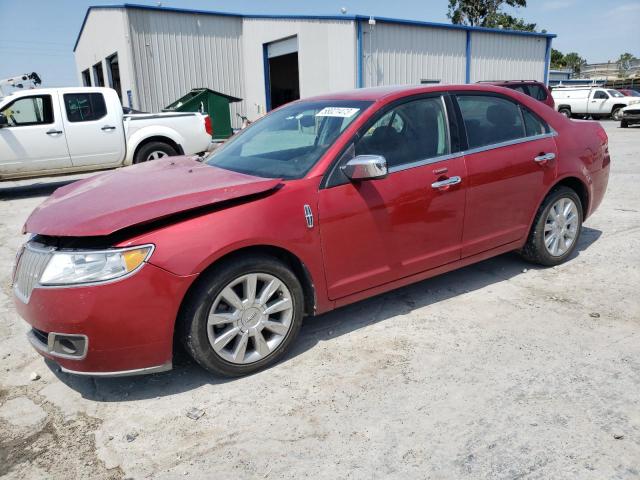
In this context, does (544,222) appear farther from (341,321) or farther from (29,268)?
(29,268)

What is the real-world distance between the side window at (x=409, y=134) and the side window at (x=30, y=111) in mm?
7957

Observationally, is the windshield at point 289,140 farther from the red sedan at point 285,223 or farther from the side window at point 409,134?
the side window at point 409,134

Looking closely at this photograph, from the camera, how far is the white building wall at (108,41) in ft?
68.5

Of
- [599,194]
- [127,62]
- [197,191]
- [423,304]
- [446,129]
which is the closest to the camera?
[197,191]

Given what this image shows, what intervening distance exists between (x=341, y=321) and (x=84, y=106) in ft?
26.1

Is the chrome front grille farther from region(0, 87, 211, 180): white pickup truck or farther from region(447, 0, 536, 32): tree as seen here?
region(447, 0, 536, 32): tree

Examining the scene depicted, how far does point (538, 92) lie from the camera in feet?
42.7

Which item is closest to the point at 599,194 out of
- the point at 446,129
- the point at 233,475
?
the point at 446,129

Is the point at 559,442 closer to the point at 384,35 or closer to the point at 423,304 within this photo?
the point at 423,304

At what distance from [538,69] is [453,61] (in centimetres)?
621

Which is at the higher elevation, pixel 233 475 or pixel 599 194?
pixel 599 194

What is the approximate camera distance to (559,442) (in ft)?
7.96

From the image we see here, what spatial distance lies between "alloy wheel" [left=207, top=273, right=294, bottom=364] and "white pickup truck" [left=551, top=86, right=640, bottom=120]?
2912cm

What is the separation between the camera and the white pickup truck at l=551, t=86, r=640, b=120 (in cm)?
2780
